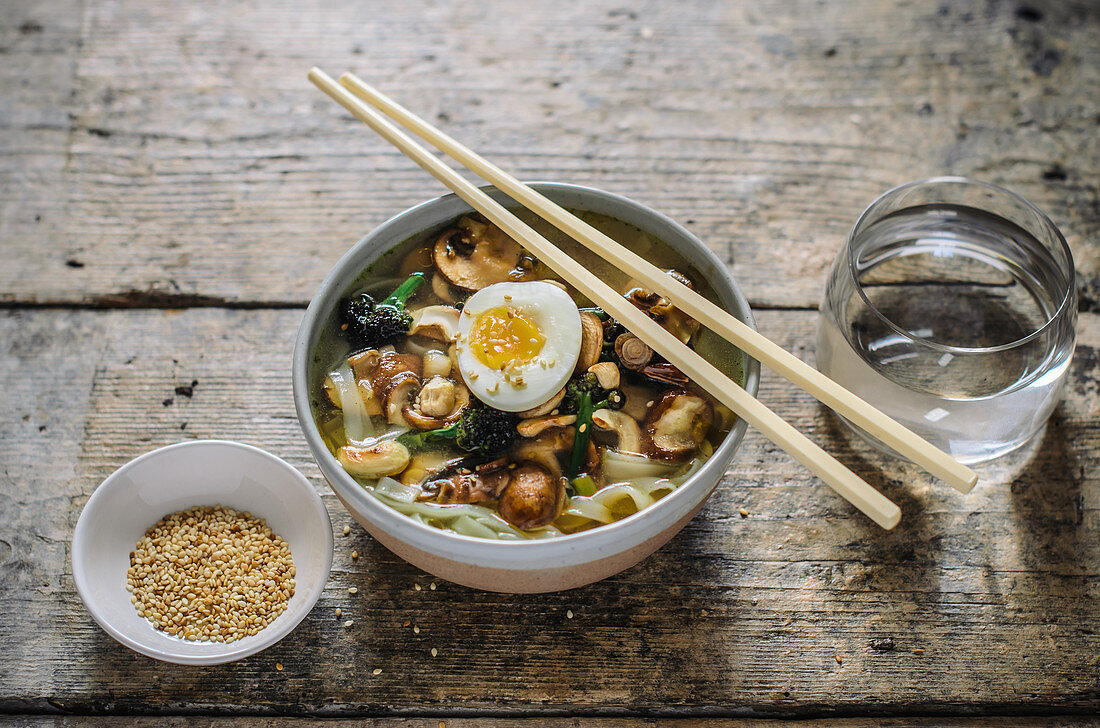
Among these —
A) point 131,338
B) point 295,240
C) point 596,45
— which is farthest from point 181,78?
point 596,45

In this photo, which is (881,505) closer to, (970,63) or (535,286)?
(535,286)

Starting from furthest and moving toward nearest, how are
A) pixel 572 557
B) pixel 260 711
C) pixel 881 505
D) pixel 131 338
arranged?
pixel 131 338
pixel 260 711
pixel 572 557
pixel 881 505

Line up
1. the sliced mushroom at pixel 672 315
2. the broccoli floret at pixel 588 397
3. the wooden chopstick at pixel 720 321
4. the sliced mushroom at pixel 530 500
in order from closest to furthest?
the wooden chopstick at pixel 720 321, the sliced mushroom at pixel 530 500, the broccoli floret at pixel 588 397, the sliced mushroom at pixel 672 315

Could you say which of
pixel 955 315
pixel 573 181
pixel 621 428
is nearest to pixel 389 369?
pixel 621 428

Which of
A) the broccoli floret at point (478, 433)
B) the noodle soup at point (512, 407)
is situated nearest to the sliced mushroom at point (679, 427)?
the noodle soup at point (512, 407)

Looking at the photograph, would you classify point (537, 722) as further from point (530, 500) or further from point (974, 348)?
point (974, 348)

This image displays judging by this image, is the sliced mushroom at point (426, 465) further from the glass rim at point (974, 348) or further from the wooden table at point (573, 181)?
the glass rim at point (974, 348)
